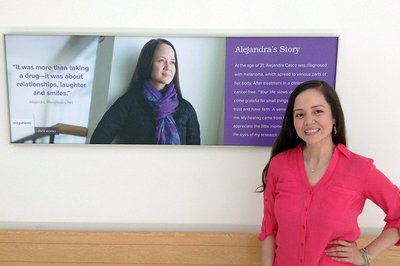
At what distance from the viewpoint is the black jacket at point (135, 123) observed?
1.64 m

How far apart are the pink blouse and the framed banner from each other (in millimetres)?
446

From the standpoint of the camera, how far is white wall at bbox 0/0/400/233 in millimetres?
1602

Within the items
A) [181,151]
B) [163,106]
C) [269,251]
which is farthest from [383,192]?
[163,106]

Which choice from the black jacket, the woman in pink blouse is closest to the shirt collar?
the woman in pink blouse

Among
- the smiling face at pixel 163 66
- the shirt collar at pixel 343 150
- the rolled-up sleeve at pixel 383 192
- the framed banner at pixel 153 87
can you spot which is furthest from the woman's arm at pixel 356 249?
the smiling face at pixel 163 66

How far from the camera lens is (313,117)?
123cm

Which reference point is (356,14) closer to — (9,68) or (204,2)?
(204,2)

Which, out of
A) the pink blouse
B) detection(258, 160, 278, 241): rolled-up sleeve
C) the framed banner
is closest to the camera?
the pink blouse

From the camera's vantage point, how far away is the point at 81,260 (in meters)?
1.76

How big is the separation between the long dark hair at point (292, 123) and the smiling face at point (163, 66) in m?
0.63

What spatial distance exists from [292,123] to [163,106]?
2.18ft

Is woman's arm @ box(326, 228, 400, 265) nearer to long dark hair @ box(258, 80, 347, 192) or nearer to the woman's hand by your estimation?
the woman's hand

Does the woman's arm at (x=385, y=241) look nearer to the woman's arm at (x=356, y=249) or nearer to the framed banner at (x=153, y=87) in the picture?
the woman's arm at (x=356, y=249)

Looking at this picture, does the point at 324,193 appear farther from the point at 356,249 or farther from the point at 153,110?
the point at 153,110
